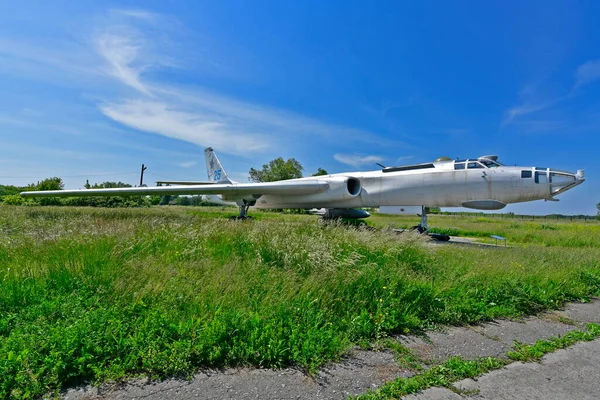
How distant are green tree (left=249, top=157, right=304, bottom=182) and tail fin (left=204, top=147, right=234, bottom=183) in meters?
38.9

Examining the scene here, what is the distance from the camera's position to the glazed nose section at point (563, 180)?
951cm

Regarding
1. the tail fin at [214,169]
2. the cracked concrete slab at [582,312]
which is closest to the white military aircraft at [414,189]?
the cracked concrete slab at [582,312]

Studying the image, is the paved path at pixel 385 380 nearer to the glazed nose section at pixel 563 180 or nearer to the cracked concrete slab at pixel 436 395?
the cracked concrete slab at pixel 436 395

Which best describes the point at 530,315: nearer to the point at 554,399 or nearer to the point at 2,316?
the point at 554,399

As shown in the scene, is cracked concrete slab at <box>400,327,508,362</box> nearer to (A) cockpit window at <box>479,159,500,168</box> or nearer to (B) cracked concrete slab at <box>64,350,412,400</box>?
(B) cracked concrete slab at <box>64,350,412,400</box>

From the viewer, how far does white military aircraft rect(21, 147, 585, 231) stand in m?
10.1

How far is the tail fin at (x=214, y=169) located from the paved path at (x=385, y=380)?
2208cm

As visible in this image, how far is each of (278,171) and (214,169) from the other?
41.4 m

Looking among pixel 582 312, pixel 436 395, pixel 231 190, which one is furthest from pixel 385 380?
pixel 231 190

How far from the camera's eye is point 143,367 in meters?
2.38

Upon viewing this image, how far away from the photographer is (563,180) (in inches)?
378

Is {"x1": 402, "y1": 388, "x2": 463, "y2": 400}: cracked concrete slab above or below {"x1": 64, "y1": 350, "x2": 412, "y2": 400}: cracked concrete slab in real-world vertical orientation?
below

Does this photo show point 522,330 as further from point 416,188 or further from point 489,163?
point 416,188

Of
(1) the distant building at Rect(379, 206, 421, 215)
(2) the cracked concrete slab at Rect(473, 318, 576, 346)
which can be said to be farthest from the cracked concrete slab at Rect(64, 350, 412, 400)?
(1) the distant building at Rect(379, 206, 421, 215)
